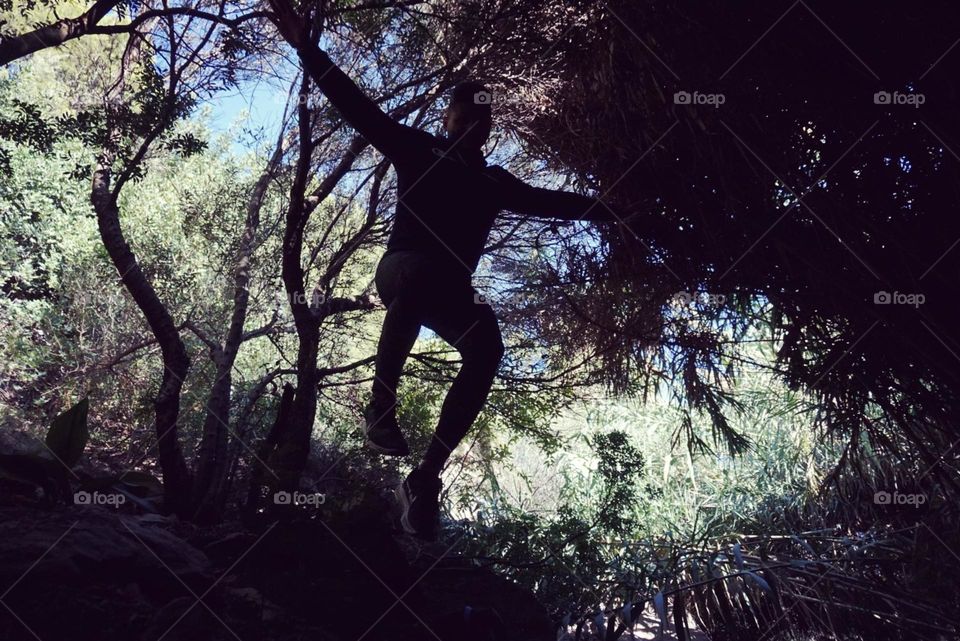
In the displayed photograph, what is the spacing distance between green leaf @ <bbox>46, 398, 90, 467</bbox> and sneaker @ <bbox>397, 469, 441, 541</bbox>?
59.7 inches

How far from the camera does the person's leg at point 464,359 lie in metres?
2.10

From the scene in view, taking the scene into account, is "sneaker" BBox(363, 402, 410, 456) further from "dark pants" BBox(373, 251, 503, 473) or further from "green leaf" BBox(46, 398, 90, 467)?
"green leaf" BBox(46, 398, 90, 467)

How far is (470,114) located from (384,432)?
42.1 inches

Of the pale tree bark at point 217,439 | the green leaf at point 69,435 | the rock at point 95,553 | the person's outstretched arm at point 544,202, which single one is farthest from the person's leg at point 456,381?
the pale tree bark at point 217,439

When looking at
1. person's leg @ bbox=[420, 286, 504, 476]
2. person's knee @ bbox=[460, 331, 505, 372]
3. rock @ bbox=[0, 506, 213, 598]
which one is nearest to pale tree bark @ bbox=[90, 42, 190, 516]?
rock @ bbox=[0, 506, 213, 598]

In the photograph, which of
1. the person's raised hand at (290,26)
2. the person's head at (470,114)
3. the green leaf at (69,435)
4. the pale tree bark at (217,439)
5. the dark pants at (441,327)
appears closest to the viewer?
the person's raised hand at (290,26)

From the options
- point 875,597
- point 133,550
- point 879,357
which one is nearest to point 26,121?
point 133,550

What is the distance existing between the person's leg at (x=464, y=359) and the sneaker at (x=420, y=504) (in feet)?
0.12

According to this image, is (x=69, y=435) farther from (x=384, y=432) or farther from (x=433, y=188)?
(x=433, y=188)

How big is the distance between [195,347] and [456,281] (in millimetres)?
6322

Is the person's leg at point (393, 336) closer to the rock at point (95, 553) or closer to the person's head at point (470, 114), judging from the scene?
the person's head at point (470, 114)

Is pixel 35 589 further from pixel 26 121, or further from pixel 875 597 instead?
pixel 875 597

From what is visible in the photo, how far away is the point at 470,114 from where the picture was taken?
2.25 m

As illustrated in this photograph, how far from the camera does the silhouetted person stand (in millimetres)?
2066
